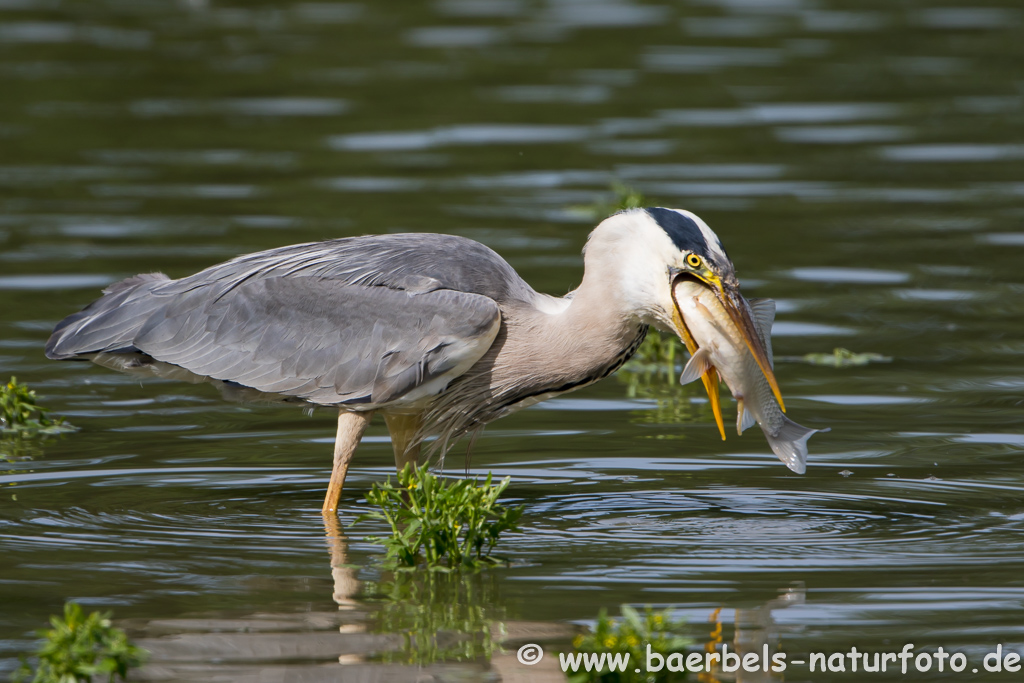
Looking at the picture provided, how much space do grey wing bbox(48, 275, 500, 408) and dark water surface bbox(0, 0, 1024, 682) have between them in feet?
2.19

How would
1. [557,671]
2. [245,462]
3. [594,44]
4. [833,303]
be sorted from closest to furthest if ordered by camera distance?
1. [557,671]
2. [245,462]
3. [833,303]
4. [594,44]

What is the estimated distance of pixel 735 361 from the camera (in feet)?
22.1

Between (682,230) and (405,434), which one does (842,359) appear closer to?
(405,434)

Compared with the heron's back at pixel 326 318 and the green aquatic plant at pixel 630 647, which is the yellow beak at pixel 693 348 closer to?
the heron's back at pixel 326 318

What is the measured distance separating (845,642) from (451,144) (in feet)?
44.1

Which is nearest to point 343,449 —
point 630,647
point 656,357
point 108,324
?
point 108,324

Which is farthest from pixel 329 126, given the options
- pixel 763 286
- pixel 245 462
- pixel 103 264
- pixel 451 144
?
pixel 245 462

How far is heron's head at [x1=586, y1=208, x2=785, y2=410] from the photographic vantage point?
6.78 m

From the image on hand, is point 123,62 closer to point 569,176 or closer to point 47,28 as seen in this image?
point 47,28

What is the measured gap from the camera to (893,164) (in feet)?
57.6

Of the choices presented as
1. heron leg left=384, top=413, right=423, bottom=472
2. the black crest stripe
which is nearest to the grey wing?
heron leg left=384, top=413, right=423, bottom=472

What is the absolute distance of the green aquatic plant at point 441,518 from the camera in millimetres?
6586

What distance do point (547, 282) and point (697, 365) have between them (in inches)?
235

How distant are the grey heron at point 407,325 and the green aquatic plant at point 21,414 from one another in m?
0.79
